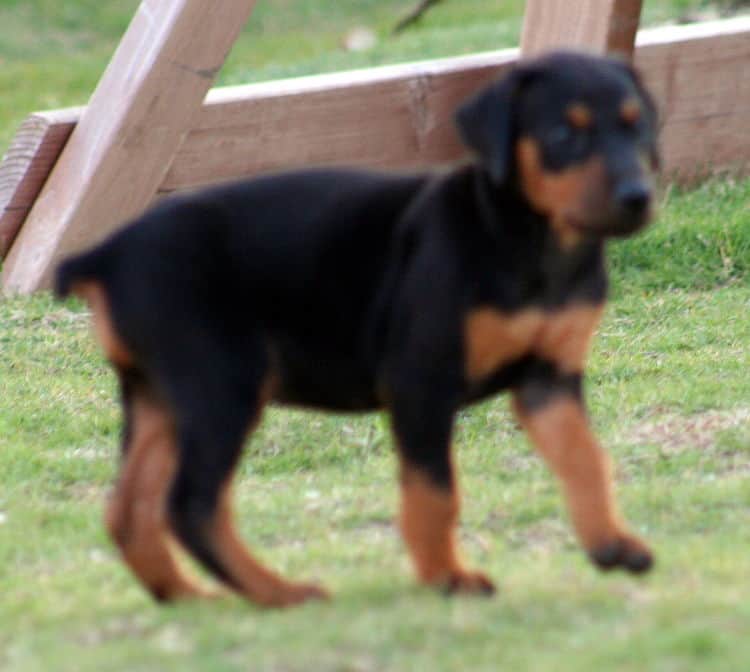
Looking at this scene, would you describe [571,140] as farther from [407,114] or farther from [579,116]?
[407,114]

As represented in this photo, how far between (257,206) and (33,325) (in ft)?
13.2

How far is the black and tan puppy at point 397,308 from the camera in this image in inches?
170

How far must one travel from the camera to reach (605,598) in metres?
4.43

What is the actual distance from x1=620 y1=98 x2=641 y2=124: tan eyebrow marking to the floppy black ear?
0.27 m

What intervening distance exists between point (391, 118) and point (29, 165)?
1.89 m

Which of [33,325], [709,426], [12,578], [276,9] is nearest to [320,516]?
[12,578]

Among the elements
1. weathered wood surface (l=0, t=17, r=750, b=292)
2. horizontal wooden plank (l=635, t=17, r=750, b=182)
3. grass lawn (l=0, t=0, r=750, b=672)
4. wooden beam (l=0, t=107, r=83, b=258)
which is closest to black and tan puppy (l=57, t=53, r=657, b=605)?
grass lawn (l=0, t=0, r=750, b=672)

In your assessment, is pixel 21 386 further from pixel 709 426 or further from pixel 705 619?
pixel 705 619

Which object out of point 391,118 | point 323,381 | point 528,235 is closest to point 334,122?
point 391,118

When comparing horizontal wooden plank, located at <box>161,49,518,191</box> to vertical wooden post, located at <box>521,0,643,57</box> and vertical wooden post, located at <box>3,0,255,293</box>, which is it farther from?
vertical wooden post, located at <box>521,0,643,57</box>

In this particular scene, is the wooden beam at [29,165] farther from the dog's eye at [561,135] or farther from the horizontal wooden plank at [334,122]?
the dog's eye at [561,135]

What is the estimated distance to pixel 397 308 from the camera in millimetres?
4418

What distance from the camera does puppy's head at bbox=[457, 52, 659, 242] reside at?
13.8 feet

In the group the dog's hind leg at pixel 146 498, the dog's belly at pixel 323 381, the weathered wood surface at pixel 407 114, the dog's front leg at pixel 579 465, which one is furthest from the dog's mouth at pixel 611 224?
the weathered wood surface at pixel 407 114
